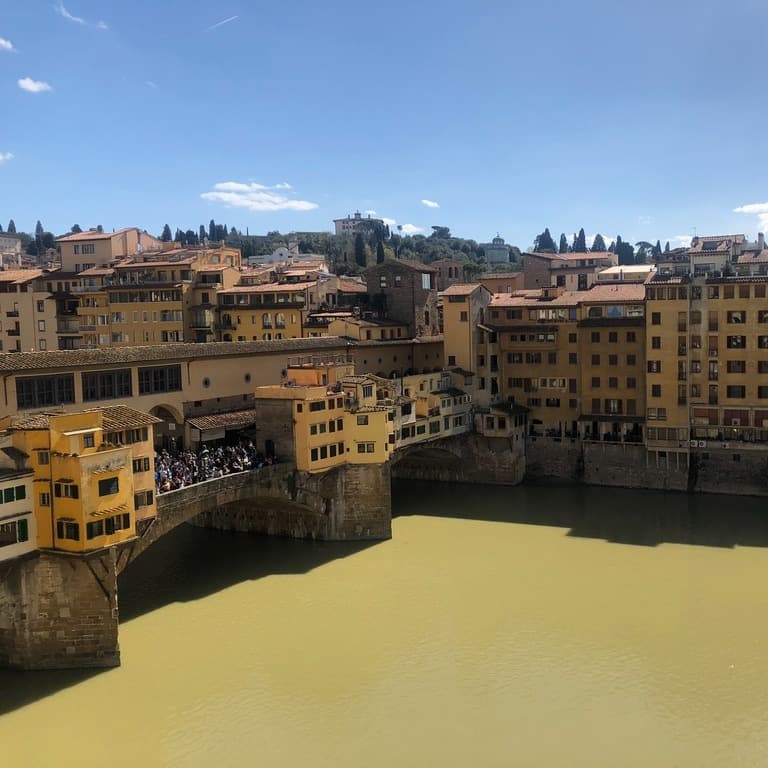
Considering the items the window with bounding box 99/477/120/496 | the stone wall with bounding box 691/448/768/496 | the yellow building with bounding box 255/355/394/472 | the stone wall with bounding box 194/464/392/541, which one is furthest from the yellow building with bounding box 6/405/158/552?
the stone wall with bounding box 691/448/768/496

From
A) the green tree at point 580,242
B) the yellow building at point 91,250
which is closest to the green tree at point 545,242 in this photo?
the green tree at point 580,242

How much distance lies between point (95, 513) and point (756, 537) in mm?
32060

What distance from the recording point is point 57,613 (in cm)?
2728

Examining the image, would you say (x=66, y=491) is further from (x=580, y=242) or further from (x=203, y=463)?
(x=580, y=242)

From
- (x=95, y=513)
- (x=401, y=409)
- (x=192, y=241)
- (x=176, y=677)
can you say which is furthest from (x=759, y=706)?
(x=192, y=241)

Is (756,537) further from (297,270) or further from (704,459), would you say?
(297,270)

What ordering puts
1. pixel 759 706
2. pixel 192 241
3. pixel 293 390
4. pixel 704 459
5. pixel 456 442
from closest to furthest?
pixel 759 706 → pixel 293 390 → pixel 704 459 → pixel 456 442 → pixel 192 241

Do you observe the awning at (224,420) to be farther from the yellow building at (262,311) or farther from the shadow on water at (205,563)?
the yellow building at (262,311)

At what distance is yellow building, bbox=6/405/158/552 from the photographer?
26.7 metres

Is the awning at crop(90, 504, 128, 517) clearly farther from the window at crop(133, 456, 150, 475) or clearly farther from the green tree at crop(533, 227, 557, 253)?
the green tree at crop(533, 227, 557, 253)

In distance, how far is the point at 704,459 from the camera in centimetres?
5091

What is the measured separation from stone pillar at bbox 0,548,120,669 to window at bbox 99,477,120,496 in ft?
6.49

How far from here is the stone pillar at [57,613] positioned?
27.0m

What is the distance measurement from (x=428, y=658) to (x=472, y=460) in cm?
2810
